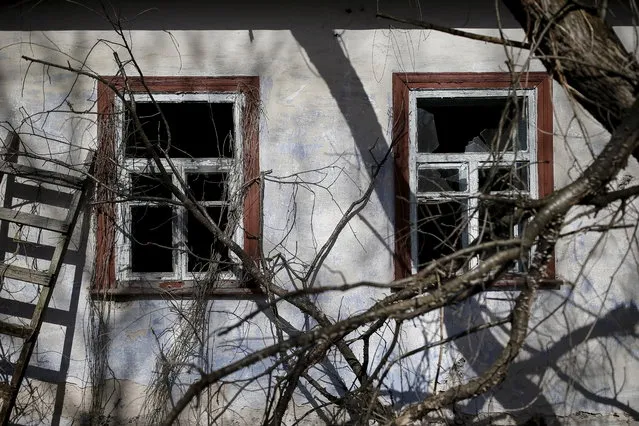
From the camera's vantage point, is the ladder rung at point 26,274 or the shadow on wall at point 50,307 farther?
the shadow on wall at point 50,307

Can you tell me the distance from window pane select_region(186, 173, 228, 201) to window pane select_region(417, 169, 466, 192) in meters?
1.29

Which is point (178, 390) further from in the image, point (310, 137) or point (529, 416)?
point (529, 416)

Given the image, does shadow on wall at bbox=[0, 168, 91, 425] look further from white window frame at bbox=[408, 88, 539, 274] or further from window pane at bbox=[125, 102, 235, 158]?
white window frame at bbox=[408, 88, 539, 274]

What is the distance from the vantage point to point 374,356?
18.7ft

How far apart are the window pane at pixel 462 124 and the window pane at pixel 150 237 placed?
1.80 m

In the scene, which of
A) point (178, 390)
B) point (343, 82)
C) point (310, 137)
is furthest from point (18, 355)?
point (343, 82)

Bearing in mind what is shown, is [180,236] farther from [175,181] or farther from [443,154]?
[443,154]

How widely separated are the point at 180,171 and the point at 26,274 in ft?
3.82

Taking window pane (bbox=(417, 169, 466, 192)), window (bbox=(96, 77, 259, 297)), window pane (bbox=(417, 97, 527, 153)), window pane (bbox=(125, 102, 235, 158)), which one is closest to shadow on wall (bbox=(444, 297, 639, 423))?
window pane (bbox=(417, 169, 466, 192))

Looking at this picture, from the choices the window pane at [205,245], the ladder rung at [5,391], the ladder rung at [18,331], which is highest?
the window pane at [205,245]

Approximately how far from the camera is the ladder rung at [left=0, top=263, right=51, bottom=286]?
211 inches

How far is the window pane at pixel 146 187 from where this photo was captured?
575 centimetres

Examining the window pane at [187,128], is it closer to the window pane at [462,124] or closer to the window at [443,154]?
the window at [443,154]

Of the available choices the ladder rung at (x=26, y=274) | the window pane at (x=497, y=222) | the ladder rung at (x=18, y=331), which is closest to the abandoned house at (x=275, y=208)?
the ladder rung at (x=26, y=274)
